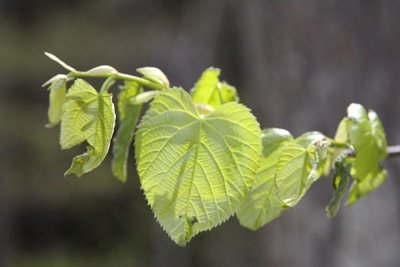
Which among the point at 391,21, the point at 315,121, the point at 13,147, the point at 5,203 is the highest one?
the point at 391,21

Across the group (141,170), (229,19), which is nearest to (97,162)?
(141,170)

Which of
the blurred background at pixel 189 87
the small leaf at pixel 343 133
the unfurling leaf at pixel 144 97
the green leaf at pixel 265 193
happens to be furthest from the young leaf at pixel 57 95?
the blurred background at pixel 189 87

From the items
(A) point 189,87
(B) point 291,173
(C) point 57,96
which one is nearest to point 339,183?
(B) point 291,173

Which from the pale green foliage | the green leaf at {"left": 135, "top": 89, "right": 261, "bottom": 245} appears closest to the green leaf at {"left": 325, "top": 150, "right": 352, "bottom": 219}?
the pale green foliage

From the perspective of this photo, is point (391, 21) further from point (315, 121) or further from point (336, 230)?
point (336, 230)

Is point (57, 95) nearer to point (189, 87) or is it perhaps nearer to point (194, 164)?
point (194, 164)

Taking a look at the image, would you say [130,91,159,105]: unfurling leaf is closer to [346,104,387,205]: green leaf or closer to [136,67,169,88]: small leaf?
[136,67,169,88]: small leaf

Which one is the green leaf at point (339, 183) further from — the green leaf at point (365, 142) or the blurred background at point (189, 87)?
the blurred background at point (189, 87)
